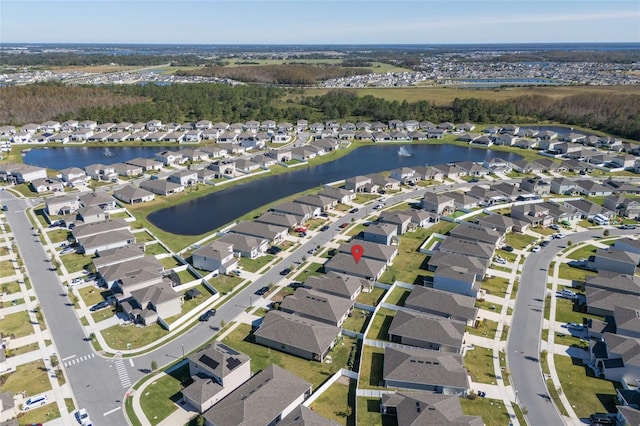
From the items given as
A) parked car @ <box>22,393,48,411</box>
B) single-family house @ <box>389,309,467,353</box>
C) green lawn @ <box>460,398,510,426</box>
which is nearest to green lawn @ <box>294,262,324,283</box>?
single-family house @ <box>389,309,467,353</box>

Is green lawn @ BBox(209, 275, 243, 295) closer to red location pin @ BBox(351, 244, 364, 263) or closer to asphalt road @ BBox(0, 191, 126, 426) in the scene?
asphalt road @ BBox(0, 191, 126, 426)

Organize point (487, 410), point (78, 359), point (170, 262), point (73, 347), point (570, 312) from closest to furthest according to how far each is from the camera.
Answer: point (487, 410) → point (78, 359) → point (73, 347) → point (570, 312) → point (170, 262)

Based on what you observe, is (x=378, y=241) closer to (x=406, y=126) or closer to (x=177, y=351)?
(x=177, y=351)

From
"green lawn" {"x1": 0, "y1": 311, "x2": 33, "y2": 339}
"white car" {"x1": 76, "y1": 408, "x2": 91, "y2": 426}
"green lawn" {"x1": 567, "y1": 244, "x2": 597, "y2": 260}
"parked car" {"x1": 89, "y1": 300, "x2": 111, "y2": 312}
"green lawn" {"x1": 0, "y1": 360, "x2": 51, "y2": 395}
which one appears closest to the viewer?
"white car" {"x1": 76, "y1": 408, "x2": 91, "y2": 426}

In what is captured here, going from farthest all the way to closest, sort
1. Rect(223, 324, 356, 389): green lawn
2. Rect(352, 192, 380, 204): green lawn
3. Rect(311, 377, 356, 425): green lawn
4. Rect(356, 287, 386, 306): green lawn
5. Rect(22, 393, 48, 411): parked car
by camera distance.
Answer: Rect(352, 192, 380, 204): green lawn < Rect(356, 287, 386, 306): green lawn < Rect(223, 324, 356, 389): green lawn < Rect(22, 393, 48, 411): parked car < Rect(311, 377, 356, 425): green lawn

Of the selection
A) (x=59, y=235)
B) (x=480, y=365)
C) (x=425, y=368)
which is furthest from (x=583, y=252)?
(x=59, y=235)

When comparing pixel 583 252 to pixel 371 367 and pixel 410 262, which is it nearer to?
pixel 410 262

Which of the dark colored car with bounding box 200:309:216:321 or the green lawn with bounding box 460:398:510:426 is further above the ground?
the dark colored car with bounding box 200:309:216:321

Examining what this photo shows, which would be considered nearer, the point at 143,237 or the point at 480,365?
the point at 480,365

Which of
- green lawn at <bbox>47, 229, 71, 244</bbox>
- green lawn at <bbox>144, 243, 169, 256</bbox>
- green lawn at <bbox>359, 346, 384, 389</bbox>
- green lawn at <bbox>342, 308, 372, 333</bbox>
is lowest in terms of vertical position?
green lawn at <bbox>359, 346, 384, 389</bbox>
